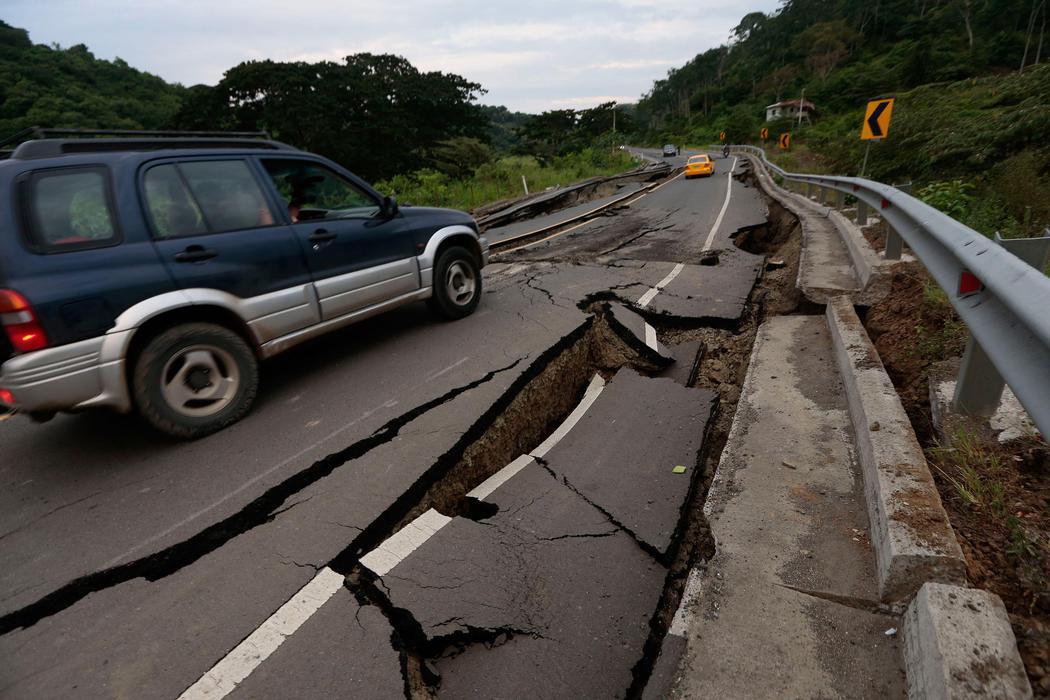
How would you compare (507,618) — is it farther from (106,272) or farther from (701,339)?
(701,339)

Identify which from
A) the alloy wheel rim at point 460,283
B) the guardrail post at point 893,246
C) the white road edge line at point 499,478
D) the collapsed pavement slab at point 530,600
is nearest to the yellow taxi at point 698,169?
the guardrail post at point 893,246

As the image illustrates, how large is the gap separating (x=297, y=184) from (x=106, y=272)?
2.03 meters

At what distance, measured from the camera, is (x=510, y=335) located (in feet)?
17.1

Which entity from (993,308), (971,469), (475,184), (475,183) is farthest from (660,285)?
(475,183)

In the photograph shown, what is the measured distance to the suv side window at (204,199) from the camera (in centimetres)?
349

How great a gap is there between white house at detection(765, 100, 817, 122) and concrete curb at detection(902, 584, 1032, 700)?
A: 73419 millimetres

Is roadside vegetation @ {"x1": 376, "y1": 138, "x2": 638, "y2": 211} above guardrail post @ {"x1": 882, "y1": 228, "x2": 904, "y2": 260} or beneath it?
beneath

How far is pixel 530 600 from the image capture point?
7.62ft

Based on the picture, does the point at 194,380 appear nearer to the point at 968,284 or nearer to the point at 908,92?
the point at 968,284

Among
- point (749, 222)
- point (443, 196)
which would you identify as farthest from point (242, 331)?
point (443, 196)

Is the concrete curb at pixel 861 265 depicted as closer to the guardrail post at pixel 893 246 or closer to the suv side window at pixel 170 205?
the guardrail post at pixel 893 246

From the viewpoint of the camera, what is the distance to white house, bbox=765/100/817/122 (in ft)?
212

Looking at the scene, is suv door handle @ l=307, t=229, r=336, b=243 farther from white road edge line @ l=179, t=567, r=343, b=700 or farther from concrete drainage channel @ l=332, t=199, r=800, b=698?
white road edge line @ l=179, t=567, r=343, b=700

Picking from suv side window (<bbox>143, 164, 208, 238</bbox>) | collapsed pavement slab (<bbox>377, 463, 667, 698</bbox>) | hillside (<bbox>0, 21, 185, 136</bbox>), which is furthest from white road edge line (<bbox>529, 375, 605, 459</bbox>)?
hillside (<bbox>0, 21, 185, 136</bbox>)
